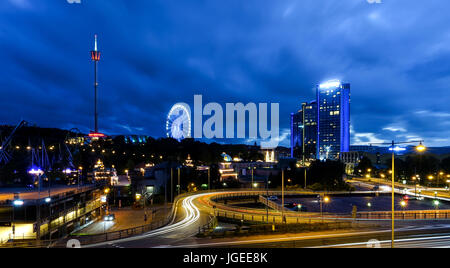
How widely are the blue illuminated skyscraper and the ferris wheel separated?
491 feet

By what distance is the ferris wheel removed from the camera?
73500 millimetres

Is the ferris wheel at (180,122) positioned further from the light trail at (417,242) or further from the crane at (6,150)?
the light trail at (417,242)

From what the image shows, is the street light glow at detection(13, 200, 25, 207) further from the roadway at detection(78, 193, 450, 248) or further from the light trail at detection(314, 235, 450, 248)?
the light trail at detection(314, 235, 450, 248)

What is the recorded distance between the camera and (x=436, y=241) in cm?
1770

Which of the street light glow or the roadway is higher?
the street light glow

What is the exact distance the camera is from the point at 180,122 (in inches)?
2972

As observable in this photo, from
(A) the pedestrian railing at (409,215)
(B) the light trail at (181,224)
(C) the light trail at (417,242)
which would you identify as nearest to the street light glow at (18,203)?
(B) the light trail at (181,224)

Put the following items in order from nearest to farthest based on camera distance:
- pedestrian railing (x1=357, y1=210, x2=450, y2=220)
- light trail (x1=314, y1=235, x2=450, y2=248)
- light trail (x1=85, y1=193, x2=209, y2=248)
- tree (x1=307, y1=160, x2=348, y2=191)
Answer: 1. light trail (x1=314, y1=235, x2=450, y2=248)
2. light trail (x1=85, y1=193, x2=209, y2=248)
3. pedestrian railing (x1=357, y1=210, x2=450, y2=220)
4. tree (x1=307, y1=160, x2=348, y2=191)

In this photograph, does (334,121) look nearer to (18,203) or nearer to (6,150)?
(6,150)

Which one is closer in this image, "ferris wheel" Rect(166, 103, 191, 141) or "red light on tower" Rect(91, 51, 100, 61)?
"ferris wheel" Rect(166, 103, 191, 141)

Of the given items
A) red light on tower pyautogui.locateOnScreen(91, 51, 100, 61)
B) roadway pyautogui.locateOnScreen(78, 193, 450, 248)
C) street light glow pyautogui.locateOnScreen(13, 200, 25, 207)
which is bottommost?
roadway pyautogui.locateOnScreen(78, 193, 450, 248)

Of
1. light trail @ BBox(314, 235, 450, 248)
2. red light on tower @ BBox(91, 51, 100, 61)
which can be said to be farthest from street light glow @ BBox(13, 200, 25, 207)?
red light on tower @ BBox(91, 51, 100, 61)

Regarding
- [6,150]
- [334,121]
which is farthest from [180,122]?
[334,121]
